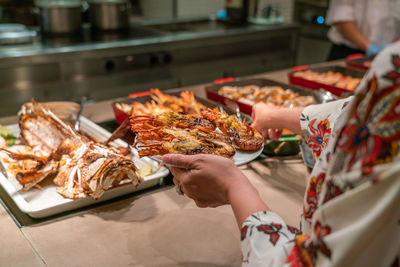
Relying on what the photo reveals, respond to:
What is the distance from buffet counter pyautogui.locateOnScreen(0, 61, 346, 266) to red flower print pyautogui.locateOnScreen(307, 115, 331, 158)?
198mm

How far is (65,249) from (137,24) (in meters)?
3.34

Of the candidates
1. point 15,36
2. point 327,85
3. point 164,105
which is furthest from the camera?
point 15,36

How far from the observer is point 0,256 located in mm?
1034

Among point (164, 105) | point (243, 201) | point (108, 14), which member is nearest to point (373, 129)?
point (243, 201)

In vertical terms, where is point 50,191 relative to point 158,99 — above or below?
below

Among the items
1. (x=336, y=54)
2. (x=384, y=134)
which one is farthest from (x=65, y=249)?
(x=336, y=54)

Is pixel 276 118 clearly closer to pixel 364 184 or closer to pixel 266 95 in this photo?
pixel 266 95

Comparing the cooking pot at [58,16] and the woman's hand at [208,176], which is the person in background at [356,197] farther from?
the cooking pot at [58,16]

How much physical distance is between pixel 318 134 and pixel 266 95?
2.44 feet

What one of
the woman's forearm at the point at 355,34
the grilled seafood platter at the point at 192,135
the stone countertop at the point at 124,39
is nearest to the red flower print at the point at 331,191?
the grilled seafood platter at the point at 192,135

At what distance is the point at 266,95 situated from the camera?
6.47 feet

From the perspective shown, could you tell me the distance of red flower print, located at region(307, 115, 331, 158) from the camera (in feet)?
3.99

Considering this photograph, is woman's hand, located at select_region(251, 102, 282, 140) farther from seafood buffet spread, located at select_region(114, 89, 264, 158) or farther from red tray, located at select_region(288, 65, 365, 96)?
red tray, located at select_region(288, 65, 365, 96)

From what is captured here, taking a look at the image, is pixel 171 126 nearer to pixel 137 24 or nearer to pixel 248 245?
pixel 248 245
